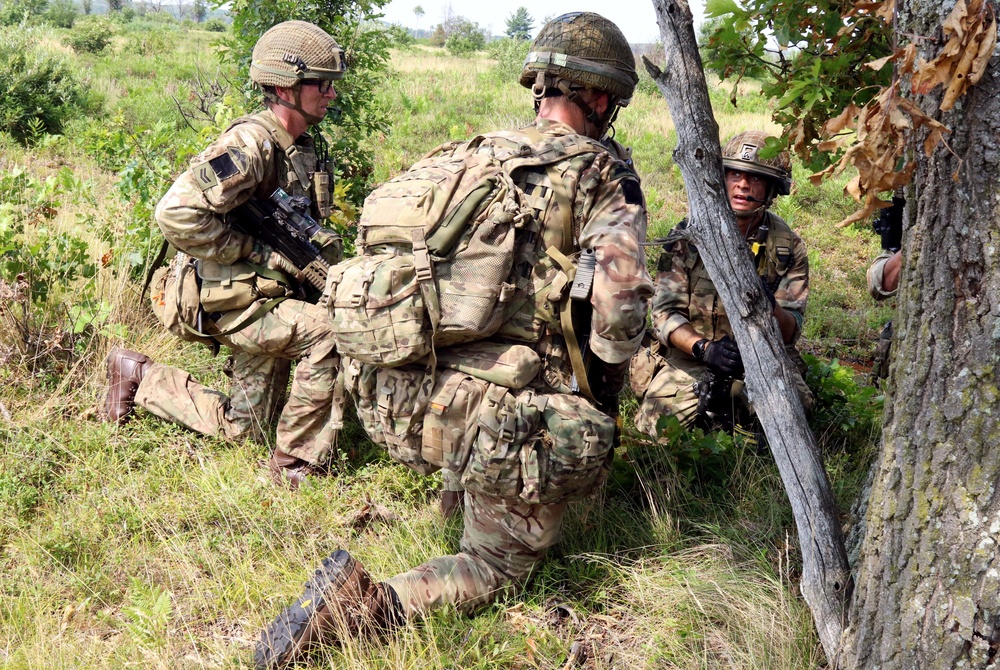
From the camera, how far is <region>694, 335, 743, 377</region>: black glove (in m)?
4.36

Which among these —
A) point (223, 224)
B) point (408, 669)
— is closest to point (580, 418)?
point (408, 669)

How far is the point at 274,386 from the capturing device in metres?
4.79

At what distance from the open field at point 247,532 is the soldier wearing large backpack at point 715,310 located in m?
0.47

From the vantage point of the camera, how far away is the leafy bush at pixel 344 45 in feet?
19.3

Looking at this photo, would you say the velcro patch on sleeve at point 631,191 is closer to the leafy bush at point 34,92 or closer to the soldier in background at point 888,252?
the soldier in background at point 888,252

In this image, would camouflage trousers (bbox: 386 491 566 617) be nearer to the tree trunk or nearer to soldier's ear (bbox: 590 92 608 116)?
the tree trunk

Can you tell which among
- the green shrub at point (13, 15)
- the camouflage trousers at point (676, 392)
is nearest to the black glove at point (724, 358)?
the camouflage trousers at point (676, 392)

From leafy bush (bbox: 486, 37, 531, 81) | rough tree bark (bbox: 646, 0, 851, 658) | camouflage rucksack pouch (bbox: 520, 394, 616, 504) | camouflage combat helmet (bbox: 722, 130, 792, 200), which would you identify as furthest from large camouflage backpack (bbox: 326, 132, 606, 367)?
leafy bush (bbox: 486, 37, 531, 81)

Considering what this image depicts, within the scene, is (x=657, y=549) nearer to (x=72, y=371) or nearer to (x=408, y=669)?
(x=408, y=669)

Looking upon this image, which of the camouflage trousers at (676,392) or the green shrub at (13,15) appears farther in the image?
the green shrub at (13,15)

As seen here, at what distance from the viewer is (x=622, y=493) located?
3.95 m

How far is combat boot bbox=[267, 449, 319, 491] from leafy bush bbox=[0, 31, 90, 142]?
7402mm

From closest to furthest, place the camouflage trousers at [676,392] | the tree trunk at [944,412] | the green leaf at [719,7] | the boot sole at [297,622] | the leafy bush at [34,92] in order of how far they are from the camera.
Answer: the tree trunk at [944,412]
the green leaf at [719,7]
the boot sole at [297,622]
the camouflage trousers at [676,392]
the leafy bush at [34,92]

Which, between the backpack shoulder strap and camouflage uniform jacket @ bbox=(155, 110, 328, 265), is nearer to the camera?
camouflage uniform jacket @ bbox=(155, 110, 328, 265)
